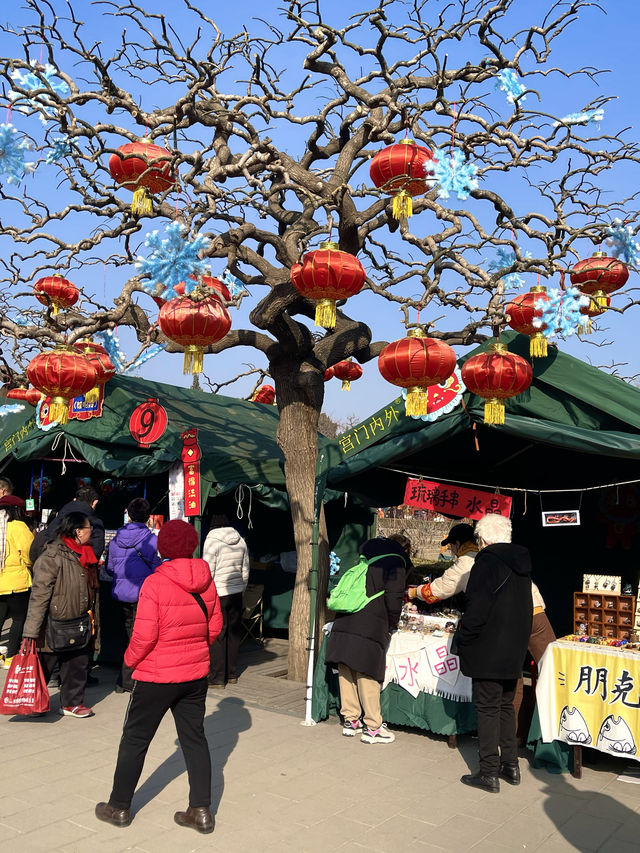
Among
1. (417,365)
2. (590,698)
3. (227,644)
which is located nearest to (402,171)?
(417,365)

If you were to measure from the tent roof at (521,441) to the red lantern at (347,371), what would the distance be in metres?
2.62

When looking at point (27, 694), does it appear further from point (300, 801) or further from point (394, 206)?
point (394, 206)

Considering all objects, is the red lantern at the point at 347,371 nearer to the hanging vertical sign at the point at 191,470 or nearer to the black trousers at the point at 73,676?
the hanging vertical sign at the point at 191,470

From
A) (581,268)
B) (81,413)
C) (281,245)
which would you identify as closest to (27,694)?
(81,413)

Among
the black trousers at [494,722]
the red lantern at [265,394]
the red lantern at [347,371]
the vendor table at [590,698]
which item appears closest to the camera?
the black trousers at [494,722]

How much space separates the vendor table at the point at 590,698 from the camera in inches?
201

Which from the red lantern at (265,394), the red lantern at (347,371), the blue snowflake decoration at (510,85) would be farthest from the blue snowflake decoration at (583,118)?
the red lantern at (265,394)

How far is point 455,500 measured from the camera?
21.9 ft

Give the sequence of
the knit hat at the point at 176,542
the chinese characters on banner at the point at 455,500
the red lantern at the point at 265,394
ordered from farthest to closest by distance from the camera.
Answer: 1. the red lantern at the point at 265,394
2. the chinese characters on banner at the point at 455,500
3. the knit hat at the point at 176,542

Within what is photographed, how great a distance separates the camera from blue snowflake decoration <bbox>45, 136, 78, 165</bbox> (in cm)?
718

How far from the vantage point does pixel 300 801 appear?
464 centimetres

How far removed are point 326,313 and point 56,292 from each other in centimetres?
408

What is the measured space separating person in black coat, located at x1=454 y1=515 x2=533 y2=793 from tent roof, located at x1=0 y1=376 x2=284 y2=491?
13.8ft

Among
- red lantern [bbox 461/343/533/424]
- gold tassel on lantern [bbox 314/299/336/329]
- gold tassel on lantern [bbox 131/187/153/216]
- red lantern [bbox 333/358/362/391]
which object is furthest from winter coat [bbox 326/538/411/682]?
red lantern [bbox 333/358/362/391]
